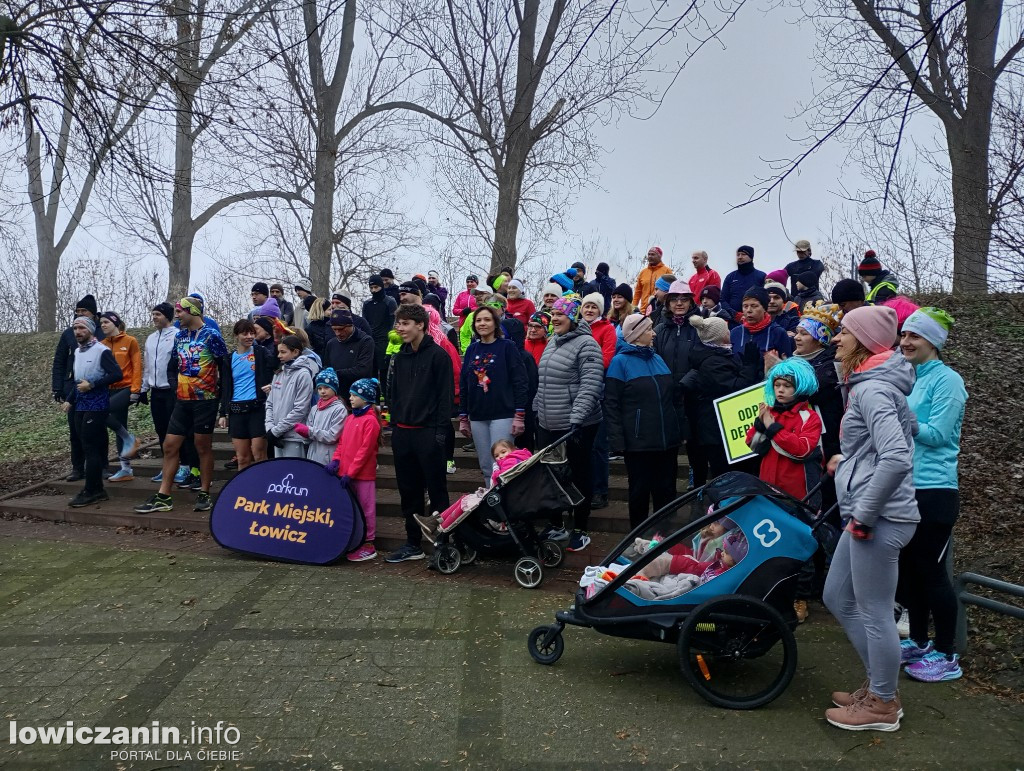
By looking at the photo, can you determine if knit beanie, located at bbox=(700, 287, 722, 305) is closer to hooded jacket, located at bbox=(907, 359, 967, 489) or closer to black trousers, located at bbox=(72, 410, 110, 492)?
hooded jacket, located at bbox=(907, 359, 967, 489)

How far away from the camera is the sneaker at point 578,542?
20.6ft

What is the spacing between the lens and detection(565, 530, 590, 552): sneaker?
247 inches

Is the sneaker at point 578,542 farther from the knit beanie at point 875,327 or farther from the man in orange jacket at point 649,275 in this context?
the man in orange jacket at point 649,275

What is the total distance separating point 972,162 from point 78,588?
10.6 meters

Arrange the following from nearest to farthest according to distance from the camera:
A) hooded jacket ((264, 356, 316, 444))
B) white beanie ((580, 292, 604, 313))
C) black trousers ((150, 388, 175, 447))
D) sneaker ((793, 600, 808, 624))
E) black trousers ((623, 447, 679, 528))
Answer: sneaker ((793, 600, 808, 624)), black trousers ((623, 447, 679, 528)), hooded jacket ((264, 356, 316, 444)), white beanie ((580, 292, 604, 313)), black trousers ((150, 388, 175, 447))

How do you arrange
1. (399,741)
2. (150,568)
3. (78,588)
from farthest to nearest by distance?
(150,568) → (78,588) → (399,741)

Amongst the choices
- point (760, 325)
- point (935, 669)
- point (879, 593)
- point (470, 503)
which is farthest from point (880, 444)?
point (760, 325)

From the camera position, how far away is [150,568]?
6461 mm

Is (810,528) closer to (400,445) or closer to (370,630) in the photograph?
(370,630)

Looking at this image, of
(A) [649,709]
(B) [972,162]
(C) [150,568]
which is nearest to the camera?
(A) [649,709]

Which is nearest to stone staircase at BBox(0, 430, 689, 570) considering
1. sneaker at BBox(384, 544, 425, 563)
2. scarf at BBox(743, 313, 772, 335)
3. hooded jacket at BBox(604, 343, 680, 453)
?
sneaker at BBox(384, 544, 425, 563)

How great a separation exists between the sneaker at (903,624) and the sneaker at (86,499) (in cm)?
838

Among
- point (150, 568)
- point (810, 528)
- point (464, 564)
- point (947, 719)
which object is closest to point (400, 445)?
point (464, 564)

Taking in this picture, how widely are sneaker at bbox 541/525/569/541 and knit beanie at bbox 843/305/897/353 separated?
3.49 metres
